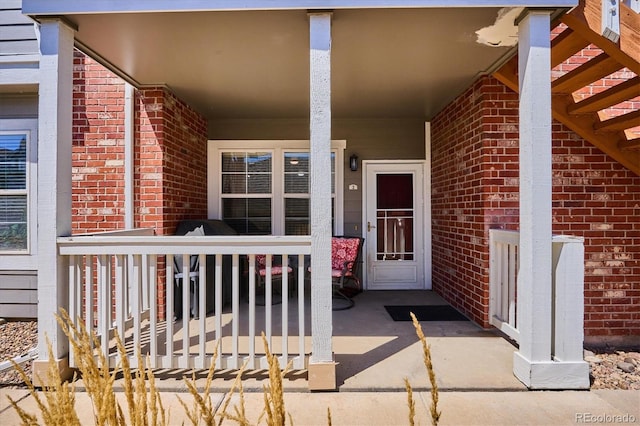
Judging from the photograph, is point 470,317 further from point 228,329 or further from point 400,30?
point 400,30

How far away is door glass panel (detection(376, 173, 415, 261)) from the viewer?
5754mm

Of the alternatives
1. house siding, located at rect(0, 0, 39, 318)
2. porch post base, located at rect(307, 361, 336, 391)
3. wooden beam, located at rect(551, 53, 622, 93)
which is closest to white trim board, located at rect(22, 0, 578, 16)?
wooden beam, located at rect(551, 53, 622, 93)

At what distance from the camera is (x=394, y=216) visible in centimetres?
578

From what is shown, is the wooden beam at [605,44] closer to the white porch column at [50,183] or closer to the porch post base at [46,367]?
the white porch column at [50,183]

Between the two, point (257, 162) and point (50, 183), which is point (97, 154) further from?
point (257, 162)

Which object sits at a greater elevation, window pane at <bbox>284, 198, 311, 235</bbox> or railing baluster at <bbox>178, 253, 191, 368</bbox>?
window pane at <bbox>284, 198, 311, 235</bbox>

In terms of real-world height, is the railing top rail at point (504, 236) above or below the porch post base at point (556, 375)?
above

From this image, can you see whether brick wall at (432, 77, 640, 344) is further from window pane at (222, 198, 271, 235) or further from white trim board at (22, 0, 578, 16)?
window pane at (222, 198, 271, 235)

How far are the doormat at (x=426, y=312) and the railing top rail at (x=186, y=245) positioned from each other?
203 centimetres

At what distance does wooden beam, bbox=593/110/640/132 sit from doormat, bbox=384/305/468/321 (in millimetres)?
2303

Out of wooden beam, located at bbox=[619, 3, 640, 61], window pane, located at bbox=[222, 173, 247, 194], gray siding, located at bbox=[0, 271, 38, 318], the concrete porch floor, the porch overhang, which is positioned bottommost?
the concrete porch floor

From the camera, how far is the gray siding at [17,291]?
4.30m

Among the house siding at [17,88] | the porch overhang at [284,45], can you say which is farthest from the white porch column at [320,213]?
the house siding at [17,88]

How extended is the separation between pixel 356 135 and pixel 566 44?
3040 mm
